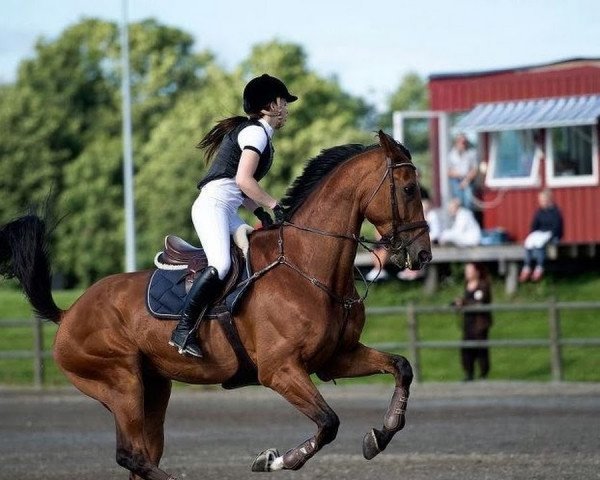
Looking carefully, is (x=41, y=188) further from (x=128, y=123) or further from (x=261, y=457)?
(x=261, y=457)

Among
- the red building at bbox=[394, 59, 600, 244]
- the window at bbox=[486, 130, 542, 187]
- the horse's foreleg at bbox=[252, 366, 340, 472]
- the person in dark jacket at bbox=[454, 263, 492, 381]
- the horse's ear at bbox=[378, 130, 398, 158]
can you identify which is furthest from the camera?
the window at bbox=[486, 130, 542, 187]

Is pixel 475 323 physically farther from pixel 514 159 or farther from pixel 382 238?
pixel 382 238

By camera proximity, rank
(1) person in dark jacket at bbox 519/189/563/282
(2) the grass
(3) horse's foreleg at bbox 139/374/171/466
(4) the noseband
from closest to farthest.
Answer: (4) the noseband → (3) horse's foreleg at bbox 139/374/171/466 → (2) the grass → (1) person in dark jacket at bbox 519/189/563/282

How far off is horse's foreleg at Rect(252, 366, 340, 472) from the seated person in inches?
751

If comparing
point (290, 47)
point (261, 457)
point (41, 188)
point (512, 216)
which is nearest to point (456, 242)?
point (512, 216)

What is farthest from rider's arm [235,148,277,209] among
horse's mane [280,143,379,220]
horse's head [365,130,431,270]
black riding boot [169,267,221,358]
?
horse's head [365,130,431,270]

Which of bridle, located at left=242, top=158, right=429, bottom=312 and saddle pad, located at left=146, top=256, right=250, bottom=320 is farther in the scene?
saddle pad, located at left=146, top=256, right=250, bottom=320

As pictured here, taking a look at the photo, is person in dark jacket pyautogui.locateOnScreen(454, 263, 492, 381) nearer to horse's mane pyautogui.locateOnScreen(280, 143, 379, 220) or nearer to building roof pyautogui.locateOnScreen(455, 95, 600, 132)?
building roof pyautogui.locateOnScreen(455, 95, 600, 132)

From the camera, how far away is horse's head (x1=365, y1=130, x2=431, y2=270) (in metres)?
9.62

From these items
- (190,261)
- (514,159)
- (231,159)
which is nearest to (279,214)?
(231,159)

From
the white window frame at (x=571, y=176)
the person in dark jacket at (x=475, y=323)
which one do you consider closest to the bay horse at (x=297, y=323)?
the person in dark jacket at (x=475, y=323)

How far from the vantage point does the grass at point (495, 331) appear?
22.7 metres

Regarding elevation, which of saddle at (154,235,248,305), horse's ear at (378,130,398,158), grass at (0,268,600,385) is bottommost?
grass at (0,268,600,385)

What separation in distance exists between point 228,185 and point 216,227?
0.33m
